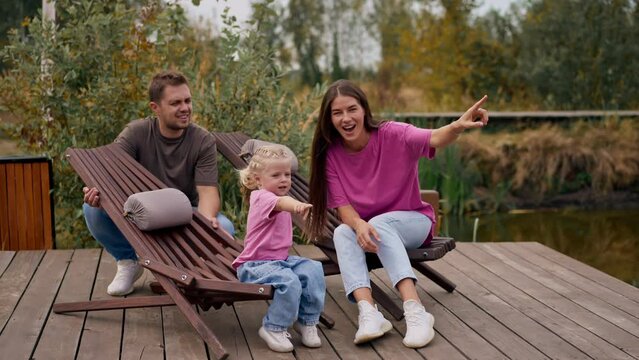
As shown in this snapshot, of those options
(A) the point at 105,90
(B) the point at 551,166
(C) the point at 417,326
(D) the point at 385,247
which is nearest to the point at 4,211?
(A) the point at 105,90

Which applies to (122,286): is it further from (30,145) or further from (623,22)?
(623,22)

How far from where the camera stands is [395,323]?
13.1ft

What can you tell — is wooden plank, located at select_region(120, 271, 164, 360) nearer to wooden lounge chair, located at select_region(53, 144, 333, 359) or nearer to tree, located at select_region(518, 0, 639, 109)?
wooden lounge chair, located at select_region(53, 144, 333, 359)

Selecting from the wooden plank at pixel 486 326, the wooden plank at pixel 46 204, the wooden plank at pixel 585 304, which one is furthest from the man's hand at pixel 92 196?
the wooden plank at pixel 585 304

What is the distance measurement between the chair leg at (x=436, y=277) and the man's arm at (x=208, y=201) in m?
0.99

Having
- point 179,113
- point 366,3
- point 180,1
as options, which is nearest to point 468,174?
point 180,1

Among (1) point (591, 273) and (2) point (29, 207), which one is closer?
(1) point (591, 273)

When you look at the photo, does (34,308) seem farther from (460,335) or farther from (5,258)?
(460,335)

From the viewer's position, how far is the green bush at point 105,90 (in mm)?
6113

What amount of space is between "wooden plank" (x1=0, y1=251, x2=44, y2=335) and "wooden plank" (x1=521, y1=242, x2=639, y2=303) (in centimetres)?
288

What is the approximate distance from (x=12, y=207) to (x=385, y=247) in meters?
2.81

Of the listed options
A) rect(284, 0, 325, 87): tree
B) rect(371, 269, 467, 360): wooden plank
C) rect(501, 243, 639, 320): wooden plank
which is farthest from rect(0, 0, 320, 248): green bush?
rect(284, 0, 325, 87): tree

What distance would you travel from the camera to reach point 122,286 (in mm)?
4418

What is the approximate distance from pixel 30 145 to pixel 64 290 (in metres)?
2.09
